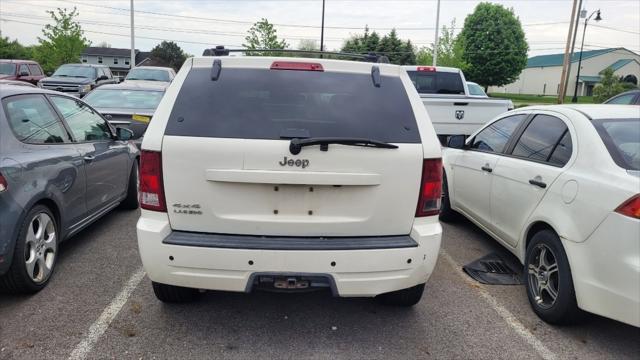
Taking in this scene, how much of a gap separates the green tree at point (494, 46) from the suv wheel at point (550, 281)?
54.3 metres

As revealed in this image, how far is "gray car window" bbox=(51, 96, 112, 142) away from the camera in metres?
4.82

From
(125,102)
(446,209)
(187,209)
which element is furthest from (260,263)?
(125,102)

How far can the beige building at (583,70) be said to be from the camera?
68.4m

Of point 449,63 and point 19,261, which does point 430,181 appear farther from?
point 449,63

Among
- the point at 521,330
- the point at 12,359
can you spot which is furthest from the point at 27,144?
the point at 521,330

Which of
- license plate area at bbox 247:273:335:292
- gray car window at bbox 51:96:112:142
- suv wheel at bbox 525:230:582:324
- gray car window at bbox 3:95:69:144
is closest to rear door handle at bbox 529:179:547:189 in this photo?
suv wheel at bbox 525:230:582:324

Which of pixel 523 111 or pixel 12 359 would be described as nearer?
pixel 12 359

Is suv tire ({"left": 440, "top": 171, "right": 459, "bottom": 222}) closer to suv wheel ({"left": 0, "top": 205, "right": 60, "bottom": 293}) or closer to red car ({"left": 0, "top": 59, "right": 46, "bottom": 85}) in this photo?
suv wheel ({"left": 0, "top": 205, "right": 60, "bottom": 293})

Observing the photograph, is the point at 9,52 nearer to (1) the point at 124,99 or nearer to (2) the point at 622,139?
(1) the point at 124,99

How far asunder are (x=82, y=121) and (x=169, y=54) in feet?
295

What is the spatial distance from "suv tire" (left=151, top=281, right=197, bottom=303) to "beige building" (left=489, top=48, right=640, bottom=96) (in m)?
71.6

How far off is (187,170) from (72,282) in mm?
1986

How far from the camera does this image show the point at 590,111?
3873mm

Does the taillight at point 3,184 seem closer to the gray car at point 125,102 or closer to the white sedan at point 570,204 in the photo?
the white sedan at point 570,204
